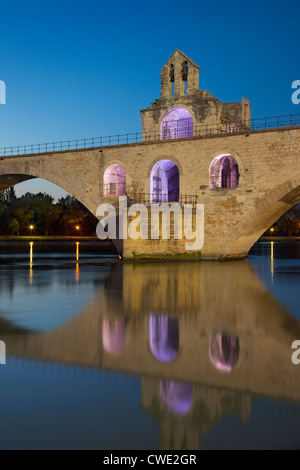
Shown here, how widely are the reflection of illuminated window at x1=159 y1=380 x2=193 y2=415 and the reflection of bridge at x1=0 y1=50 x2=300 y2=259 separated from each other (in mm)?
18493

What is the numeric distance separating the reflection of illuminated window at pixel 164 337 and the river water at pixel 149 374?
0.05 feet

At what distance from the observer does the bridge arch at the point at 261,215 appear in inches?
870

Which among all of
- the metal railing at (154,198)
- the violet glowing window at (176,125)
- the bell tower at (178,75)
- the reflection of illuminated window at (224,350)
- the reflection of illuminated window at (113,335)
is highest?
the bell tower at (178,75)

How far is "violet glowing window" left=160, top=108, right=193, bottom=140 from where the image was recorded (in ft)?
96.6

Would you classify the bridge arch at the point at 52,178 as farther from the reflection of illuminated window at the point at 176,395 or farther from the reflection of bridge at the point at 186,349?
the reflection of illuminated window at the point at 176,395

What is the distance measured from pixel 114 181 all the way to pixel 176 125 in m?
5.15

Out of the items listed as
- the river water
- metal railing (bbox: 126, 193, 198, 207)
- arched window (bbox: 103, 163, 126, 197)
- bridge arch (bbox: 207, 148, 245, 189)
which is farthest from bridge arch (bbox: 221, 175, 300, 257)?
the river water

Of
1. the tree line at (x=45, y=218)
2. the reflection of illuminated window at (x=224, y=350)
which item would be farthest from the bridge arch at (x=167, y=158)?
the tree line at (x=45, y=218)

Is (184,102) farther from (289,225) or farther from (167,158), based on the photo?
(289,225)

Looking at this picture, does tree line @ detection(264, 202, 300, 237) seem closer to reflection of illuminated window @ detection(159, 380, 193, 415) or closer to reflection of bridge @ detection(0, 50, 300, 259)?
reflection of bridge @ detection(0, 50, 300, 259)

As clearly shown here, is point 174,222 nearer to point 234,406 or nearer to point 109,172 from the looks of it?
point 109,172

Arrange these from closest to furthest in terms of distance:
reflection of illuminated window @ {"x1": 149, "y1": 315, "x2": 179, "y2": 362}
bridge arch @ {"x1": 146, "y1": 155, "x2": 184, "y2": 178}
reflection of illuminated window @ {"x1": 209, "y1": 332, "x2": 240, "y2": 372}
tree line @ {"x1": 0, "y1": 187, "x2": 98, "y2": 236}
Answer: reflection of illuminated window @ {"x1": 209, "y1": 332, "x2": 240, "y2": 372}
reflection of illuminated window @ {"x1": 149, "y1": 315, "x2": 179, "y2": 362}
bridge arch @ {"x1": 146, "y1": 155, "x2": 184, "y2": 178}
tree line @ {"x1": 0, "y1": 187, "x2": 98, "y2": 236}

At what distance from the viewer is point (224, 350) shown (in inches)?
241

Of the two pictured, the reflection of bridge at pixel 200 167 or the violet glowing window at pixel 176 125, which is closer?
the reflection of bridge at pixel 200 167
